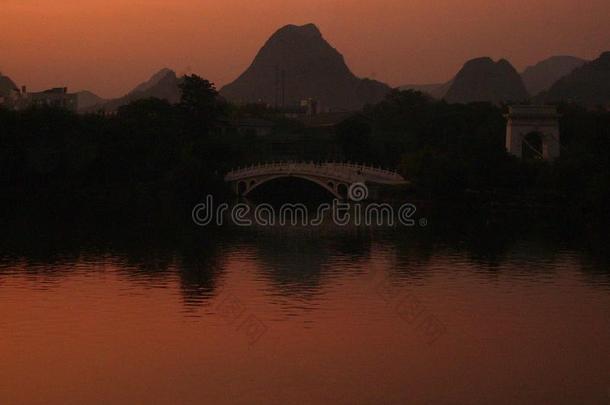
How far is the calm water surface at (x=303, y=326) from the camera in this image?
16.7 metres

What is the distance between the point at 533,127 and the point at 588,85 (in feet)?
393

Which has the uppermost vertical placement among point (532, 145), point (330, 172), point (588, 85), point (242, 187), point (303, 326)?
point (588, 85)

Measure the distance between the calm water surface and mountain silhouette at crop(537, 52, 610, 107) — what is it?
136 metres

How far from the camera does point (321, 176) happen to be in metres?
54.0

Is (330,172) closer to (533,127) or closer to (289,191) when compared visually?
(289,191)

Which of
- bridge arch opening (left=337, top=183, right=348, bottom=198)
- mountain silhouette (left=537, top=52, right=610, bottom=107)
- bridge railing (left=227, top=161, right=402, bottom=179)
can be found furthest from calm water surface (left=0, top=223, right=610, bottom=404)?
mountain silhouette (left=537, top=52, right=610, bottom=107)

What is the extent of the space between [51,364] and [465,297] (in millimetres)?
9323

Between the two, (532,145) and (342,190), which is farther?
(532,145)

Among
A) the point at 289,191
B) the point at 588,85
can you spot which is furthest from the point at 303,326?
the point at 588,85

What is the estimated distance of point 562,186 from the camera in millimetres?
44594

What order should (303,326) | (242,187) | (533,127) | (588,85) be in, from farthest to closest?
(588,85) < (242,187) < (533,127) < (303,326)

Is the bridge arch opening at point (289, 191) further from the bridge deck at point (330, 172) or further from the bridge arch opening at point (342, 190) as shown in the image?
the bridge arch opening at point (342, 190)

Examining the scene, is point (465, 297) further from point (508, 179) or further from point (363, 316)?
point (508, 179)

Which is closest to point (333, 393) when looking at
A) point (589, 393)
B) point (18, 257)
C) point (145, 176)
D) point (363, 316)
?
point (589, 393)
